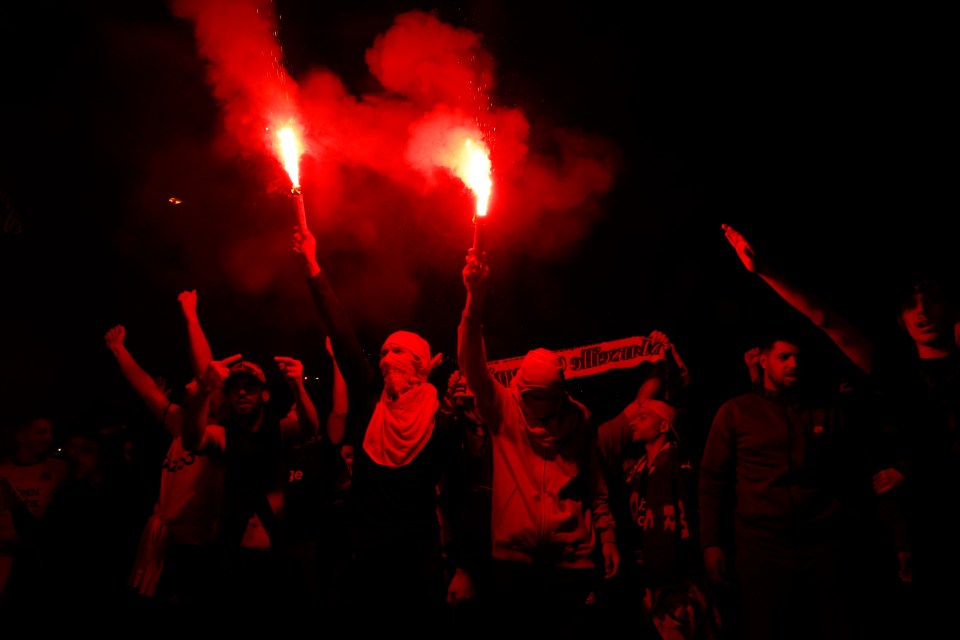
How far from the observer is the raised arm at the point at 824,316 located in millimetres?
3596

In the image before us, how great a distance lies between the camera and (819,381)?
4.32 meters

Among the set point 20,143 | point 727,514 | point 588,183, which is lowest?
point 727,514

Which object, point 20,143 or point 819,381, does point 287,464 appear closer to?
point 819,381

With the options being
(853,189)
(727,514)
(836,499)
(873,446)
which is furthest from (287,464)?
(853,189)

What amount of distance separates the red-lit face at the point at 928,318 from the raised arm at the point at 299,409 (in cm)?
423

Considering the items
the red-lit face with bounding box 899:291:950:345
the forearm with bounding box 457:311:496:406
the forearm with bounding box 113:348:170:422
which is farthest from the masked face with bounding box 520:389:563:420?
the forearm with bounding box 113:348:170:422

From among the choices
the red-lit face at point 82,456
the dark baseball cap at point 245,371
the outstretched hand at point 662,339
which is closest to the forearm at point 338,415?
the dark baseball cap at point 245,371

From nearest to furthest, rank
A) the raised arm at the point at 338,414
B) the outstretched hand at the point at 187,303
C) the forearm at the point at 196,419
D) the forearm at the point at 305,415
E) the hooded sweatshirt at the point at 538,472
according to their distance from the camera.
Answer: the hooded sweatshirt at the point at 538,472
the forearm at the point at 196,419
the raised arm at the point at 338,414
the forearm at the point at 305,415
the outstretched hand at the point at 187,303

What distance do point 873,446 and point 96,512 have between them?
6.16m

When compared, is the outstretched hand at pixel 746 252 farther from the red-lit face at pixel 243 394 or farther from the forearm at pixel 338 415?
the red-lit face at pixel 243 394

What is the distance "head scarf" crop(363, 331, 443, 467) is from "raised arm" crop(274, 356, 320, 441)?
0.84 m

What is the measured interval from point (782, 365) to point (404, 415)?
2489mm

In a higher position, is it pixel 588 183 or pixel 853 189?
pixel 588 183

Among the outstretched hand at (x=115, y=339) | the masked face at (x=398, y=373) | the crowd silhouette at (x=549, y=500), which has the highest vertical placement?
the outstretched hand at (x=115, y=339)
